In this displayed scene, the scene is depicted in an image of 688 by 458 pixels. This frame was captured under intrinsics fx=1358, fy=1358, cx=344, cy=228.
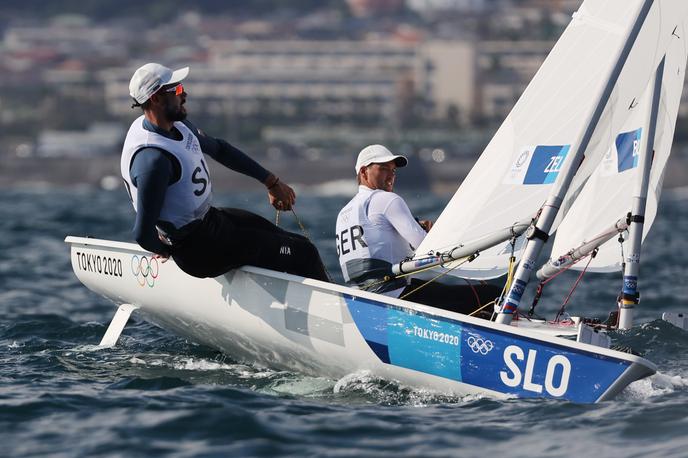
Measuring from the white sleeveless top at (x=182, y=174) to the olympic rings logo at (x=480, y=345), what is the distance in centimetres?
125

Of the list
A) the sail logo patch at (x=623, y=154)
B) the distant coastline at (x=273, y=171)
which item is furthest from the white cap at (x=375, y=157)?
the distant coastline at (x=273, y=171)

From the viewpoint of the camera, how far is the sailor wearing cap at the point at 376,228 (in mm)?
5621

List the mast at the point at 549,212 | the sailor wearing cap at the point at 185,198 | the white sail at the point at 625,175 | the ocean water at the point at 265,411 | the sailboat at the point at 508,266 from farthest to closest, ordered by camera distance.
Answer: the white sail at the point at 625,175 → the sailor wearing cap at the point at 185,198 → the mast at the point at 549,212 → the sailboat at the point at 508,266 → the ocean water at the point at 265,411

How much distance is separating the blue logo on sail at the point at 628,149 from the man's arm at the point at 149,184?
199cm

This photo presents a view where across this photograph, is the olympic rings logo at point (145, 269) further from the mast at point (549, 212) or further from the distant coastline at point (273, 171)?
the distant coastline at point (273, 171)

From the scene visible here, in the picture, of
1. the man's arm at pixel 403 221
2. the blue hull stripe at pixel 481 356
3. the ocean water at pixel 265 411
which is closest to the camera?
the ocean water at pixel 265 411

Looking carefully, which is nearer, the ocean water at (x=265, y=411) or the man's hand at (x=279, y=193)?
the ocean water at (x=265, y=411)

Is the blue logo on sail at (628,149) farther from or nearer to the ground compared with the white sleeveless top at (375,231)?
farther from the ground

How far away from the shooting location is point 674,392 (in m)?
4.94

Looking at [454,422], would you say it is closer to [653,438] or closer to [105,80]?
[653,438]

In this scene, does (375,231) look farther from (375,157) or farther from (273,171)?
(273,171)

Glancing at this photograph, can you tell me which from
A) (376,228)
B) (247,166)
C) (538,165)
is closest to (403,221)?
(376,228)

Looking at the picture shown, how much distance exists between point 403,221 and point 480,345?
2.77ft

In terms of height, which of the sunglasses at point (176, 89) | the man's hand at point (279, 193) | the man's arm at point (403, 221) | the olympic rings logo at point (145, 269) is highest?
the sunglasses at point (176, 89)
